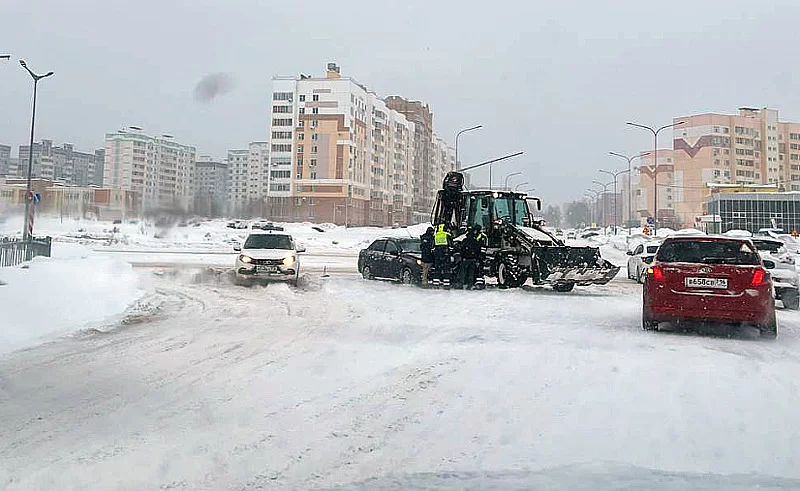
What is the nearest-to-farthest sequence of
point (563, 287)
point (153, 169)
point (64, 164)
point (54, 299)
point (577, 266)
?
1. point (54, 299)
2. point (577, 266)
3. point (563, 287)
4. point (153, 169)
5. point (64, 164)

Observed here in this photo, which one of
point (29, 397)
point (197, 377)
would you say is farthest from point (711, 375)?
point (29, 397)

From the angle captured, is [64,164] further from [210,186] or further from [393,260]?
[393,260]

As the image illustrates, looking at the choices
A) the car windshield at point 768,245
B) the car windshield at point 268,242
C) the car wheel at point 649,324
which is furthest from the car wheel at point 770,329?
the car windshield at point 268,242

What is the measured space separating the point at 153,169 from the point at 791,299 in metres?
19.0

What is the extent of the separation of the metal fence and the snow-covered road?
903 cm

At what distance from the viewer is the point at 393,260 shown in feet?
67.1

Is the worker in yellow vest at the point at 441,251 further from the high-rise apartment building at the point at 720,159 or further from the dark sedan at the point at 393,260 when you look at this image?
the high-rise apartment building at the point at 720,159

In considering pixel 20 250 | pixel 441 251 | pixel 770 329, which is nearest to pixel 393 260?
pixel 441 251

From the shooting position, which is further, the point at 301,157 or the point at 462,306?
the point at 301,157

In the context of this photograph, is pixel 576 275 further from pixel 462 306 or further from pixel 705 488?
pixel 705 488

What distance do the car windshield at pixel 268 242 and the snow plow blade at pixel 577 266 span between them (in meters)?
8.37

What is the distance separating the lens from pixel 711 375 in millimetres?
7281

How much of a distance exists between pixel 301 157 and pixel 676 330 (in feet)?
237

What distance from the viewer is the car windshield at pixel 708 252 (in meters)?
10.0
